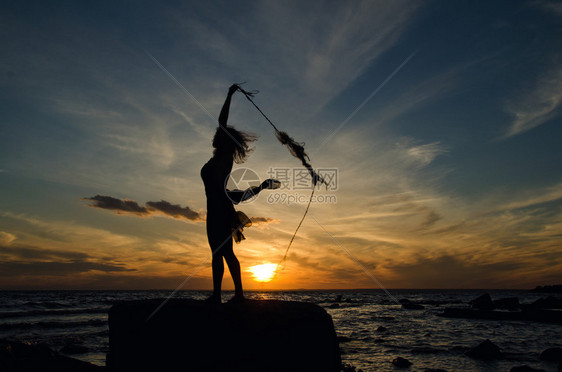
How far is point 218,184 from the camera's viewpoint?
534 cm

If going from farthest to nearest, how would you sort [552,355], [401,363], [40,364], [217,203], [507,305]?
[507,305] → [552,355] → [401,363] → [40,364] → [217,203]

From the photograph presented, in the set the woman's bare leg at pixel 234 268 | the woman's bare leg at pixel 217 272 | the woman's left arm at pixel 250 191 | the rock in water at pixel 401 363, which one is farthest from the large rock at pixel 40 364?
the rock in water at pixel 401 363

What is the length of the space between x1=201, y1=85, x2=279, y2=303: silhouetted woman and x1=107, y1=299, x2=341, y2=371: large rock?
621 millimetres

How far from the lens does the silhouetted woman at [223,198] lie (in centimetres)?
515

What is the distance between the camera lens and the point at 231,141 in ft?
18.2

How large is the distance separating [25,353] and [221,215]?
6629mm

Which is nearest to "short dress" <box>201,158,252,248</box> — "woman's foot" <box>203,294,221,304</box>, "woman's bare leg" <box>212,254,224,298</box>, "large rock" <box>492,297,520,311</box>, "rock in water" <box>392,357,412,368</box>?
"woman's bare leg" <box>212,254,224,298</box>

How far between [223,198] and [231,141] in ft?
3.28

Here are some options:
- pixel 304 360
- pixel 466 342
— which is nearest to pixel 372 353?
pixel 466 342

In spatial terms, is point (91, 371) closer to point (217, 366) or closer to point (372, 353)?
point (217, 366)

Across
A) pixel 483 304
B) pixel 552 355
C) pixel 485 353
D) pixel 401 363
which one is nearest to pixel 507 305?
pixel 483 304

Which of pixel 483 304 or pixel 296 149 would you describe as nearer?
pixel 296 149

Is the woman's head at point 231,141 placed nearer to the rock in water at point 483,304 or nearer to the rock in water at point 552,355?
the rock in water at point 552,355

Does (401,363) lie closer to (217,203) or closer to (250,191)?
(250,191)
